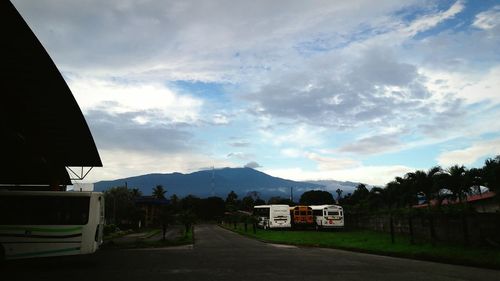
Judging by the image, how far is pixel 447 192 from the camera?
39.4m

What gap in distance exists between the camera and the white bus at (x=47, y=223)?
14.9m

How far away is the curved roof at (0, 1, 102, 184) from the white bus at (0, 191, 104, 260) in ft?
14.9

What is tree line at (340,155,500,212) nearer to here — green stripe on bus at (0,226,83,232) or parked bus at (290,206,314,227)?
parked bus at (290,206,314,227)

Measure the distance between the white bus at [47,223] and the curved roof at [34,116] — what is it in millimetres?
4541

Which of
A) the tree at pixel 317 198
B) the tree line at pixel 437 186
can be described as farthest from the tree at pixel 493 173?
the tree at pixel 317 198

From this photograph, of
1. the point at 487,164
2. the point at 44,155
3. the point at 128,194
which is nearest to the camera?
the point at 44,155

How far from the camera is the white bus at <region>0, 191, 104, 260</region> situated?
586 inches

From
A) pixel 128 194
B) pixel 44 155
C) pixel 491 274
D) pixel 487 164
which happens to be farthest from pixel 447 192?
pixel 128 194

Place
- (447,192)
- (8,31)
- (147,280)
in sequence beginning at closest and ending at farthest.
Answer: (147,280), (8,31), (447,192)

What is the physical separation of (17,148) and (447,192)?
35.6 metres

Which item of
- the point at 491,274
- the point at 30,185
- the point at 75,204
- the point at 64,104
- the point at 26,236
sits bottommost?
the point at 491,274

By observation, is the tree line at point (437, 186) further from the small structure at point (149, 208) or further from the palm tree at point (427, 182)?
the small structure at point (149, 208)

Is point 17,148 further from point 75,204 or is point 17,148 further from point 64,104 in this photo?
point 75,204

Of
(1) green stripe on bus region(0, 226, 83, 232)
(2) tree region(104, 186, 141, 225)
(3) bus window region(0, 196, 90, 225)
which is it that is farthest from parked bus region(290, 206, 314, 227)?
(1) green stripe on bus region(0, 226, 83, 232)
